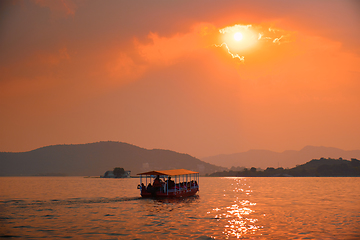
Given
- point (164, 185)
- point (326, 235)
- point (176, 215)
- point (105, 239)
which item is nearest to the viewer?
point (105, 239)

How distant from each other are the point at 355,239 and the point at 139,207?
97.1 ft

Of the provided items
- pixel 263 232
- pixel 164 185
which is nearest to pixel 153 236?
pixel 263 232

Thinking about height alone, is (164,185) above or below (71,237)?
above

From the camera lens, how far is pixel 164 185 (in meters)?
62.9

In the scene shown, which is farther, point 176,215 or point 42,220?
point 176,215

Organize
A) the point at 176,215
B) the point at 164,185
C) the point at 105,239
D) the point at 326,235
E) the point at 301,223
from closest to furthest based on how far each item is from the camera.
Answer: the point at 105,239
the point at 326,235
the point at 301,223
the point at 176,215
the point at 164,185

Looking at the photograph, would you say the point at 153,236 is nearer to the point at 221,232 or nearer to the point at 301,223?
the point at 221,232

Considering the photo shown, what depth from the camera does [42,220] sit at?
38.6 metres

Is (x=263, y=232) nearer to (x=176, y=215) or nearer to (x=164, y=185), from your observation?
(x=176, y=215)

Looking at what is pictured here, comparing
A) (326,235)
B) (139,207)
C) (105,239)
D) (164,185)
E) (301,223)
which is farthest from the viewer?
(164,185)

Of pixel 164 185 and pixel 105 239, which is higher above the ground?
pixel 164 185

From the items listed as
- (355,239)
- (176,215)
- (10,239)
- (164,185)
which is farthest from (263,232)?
(164,185)

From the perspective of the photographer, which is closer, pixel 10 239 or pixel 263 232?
pixel 10 239

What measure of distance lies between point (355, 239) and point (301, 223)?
814 centimetres
